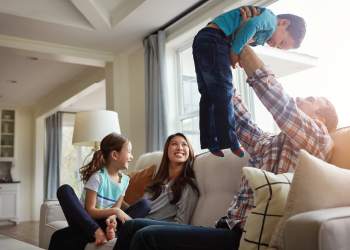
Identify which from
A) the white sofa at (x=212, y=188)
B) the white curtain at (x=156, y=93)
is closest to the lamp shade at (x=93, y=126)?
the white curtain at (x=156, y=93)

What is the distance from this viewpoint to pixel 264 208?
1.16 m

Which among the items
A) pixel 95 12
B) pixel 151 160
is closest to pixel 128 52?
pixel 95 12

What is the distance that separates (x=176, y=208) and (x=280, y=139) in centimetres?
90

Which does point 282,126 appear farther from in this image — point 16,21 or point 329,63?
point 16,21

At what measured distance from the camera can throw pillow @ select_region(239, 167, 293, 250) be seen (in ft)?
3.71

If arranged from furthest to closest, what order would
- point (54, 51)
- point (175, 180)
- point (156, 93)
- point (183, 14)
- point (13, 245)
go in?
1. point (54, 51)
2. point (156, 93)
3. point (183, 14)
4. point (175, 180)
5. point (13, 245)

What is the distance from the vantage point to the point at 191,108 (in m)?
3.60

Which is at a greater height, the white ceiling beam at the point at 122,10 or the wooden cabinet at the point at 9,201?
the white ceiling beam at the point at 122,10

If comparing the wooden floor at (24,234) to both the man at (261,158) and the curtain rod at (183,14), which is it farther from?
the man at (261,158)

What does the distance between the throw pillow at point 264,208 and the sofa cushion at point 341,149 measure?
31cm

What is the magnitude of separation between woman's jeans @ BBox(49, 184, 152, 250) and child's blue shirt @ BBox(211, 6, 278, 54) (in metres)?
1.09

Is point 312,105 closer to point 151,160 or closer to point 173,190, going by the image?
point 173,190

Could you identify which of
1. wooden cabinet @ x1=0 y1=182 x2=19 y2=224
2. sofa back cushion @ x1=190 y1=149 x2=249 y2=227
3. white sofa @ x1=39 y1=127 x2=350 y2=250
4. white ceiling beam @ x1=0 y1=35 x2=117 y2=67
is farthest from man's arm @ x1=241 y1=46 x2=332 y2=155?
wooden cabinet @ x1=0 y1=182 x2=19 y2=224

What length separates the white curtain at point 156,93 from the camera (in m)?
3.52
